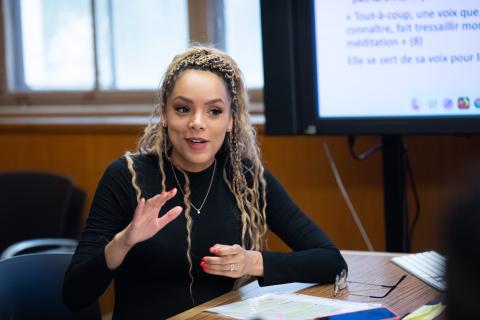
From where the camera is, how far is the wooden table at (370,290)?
5.43 feet

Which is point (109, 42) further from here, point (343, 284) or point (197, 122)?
point (343, 284)

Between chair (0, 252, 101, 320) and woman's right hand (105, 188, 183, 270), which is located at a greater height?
woman's right hand (105, 188, 183, 270)

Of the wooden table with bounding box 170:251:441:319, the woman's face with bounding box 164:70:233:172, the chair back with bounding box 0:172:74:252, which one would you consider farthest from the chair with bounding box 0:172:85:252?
the wooden table with bounding box 170:251:441:319

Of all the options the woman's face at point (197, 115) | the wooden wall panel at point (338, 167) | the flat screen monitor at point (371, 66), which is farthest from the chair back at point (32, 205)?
the woman's face at point (197, 115)

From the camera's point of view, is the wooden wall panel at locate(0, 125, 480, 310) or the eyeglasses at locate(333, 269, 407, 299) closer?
the eyeglasses at locate(333, 269, 407, 299)

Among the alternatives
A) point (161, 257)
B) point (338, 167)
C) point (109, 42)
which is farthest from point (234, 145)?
point (109, 42)

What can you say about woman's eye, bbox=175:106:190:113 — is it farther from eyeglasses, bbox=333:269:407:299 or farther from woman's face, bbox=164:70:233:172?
eyeglasses, bbox=333:269:407:299

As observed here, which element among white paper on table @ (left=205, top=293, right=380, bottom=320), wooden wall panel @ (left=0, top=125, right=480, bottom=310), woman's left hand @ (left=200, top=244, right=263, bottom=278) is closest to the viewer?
white paper on table @ (left=205, top=293, right=380, bottom=320)

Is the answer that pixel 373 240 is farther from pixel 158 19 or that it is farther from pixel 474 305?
pixel 474 305

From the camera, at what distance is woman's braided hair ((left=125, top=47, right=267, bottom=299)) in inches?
79.4

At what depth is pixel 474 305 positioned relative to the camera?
0.49 meters

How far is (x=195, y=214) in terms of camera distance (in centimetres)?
197

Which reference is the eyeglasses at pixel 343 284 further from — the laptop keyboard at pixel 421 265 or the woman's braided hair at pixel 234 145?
the woman's braided hair at pixel 234 145

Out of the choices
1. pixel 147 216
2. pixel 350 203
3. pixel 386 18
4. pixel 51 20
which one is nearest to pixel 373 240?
pixel 350 203
